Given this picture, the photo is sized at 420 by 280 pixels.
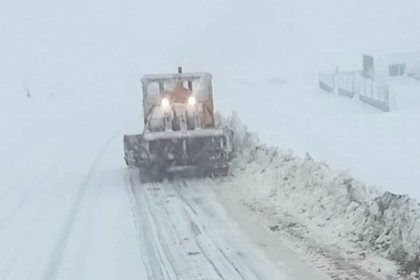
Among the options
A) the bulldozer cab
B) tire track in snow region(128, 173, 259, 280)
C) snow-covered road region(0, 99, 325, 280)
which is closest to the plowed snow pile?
snow-covered road region(0, 99, 325, 280)

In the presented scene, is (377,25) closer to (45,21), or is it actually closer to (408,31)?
(408,31)

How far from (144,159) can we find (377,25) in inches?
1889

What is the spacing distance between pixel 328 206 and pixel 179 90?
6.91 metres

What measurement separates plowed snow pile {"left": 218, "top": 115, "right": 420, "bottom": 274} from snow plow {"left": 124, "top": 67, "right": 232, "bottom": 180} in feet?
2.39

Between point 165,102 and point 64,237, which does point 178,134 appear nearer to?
point 165,102

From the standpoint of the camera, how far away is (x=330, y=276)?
8.29 meters

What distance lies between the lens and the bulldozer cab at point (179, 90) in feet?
55.8

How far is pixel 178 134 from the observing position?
15508 millimetres

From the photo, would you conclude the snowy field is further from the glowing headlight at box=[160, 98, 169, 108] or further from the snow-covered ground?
the glowing headlight at box=[160, 98, 169, 108]

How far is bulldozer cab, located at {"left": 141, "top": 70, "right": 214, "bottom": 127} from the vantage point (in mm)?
17000

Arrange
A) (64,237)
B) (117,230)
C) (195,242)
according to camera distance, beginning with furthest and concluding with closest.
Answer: (117,230) → (64,237) → (195,242)

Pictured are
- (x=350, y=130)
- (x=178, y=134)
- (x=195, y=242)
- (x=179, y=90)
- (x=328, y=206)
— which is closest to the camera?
(x=195, y=242)

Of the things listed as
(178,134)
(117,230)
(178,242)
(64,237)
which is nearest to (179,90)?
(178,134)

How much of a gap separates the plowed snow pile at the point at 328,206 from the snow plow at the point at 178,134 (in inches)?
28.7
